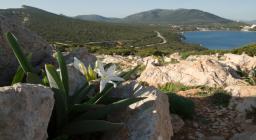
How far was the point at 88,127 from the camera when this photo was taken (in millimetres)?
3672

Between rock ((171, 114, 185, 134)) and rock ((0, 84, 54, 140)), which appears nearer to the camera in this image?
rock ((0, 84, 54, 140))

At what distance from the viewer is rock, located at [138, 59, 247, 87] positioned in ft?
26.3

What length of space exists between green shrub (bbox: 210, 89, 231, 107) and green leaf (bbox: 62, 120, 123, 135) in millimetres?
3091

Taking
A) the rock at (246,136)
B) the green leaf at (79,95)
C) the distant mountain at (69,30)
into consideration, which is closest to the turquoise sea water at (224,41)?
the distant mountain at (69,30)

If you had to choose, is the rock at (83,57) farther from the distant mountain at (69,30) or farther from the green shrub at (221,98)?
the distant mountain at (69,30)

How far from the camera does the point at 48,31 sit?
292 feet

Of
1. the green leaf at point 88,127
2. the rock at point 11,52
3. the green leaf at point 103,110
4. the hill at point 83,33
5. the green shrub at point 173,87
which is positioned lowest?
the hill at point 83,33

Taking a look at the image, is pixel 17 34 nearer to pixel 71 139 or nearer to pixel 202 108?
pixel 71 139

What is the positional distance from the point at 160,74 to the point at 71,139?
16.1ft

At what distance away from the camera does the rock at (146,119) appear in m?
3.64

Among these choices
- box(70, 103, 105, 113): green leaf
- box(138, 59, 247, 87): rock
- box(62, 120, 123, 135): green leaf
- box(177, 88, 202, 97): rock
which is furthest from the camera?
box(138, 59, 247, 87): rock

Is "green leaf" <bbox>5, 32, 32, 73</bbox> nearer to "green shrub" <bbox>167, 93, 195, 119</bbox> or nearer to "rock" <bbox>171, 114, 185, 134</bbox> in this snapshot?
"rock" <bbox>171, 114, 185, 134</bbox>

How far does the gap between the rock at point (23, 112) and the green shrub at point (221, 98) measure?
3868 mm

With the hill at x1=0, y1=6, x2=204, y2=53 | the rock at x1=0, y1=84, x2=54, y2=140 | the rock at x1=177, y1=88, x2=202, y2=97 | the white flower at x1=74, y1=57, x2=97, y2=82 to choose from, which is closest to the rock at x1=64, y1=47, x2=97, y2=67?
the white flower at x1=74, y1=57, x2=97, y2=82
